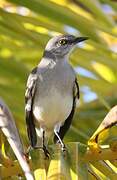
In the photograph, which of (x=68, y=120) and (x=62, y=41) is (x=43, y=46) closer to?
(x=68, y=120)

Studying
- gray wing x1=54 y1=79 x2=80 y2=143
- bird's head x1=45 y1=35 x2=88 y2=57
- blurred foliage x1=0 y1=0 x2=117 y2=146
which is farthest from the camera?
bird's head x1=45 y1=35 x2=88 y2=57

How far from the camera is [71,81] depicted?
92.0 inches

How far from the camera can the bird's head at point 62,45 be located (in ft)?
8.50

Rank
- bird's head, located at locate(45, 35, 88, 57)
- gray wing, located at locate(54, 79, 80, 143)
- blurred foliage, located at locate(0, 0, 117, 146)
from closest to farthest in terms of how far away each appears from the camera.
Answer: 1. blurred foliage, located at locate(0, 0, 117, 146)
2. gray wing, located at locate(54, 79, 80, 143)
3. bird's head, located at locate(45, 35, 88, 57)

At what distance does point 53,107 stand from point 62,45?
1.68 feet

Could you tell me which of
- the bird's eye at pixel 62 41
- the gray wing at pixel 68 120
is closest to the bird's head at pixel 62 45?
the bird's eye at pixel 62 41

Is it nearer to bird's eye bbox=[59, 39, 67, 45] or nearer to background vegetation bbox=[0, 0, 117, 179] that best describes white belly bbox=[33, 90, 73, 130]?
background vegetation bbox=[0, 0, 117, 179]

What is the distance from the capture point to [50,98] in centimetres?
228

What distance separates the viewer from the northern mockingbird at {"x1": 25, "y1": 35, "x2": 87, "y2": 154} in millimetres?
2236

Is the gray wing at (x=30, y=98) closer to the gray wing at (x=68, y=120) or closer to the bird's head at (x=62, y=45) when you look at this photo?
the gray wing at (x=68, y=120)

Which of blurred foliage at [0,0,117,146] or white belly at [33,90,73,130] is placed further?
white belly at [33,90,73,130]

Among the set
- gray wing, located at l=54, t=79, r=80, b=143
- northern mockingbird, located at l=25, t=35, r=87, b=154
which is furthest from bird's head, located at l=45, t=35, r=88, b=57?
gray wing, located at l=54, t=79, r=80, b=143

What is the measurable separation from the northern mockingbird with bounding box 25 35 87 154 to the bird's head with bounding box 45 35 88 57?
4.6 inches

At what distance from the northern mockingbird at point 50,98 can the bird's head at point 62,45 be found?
116 mm
